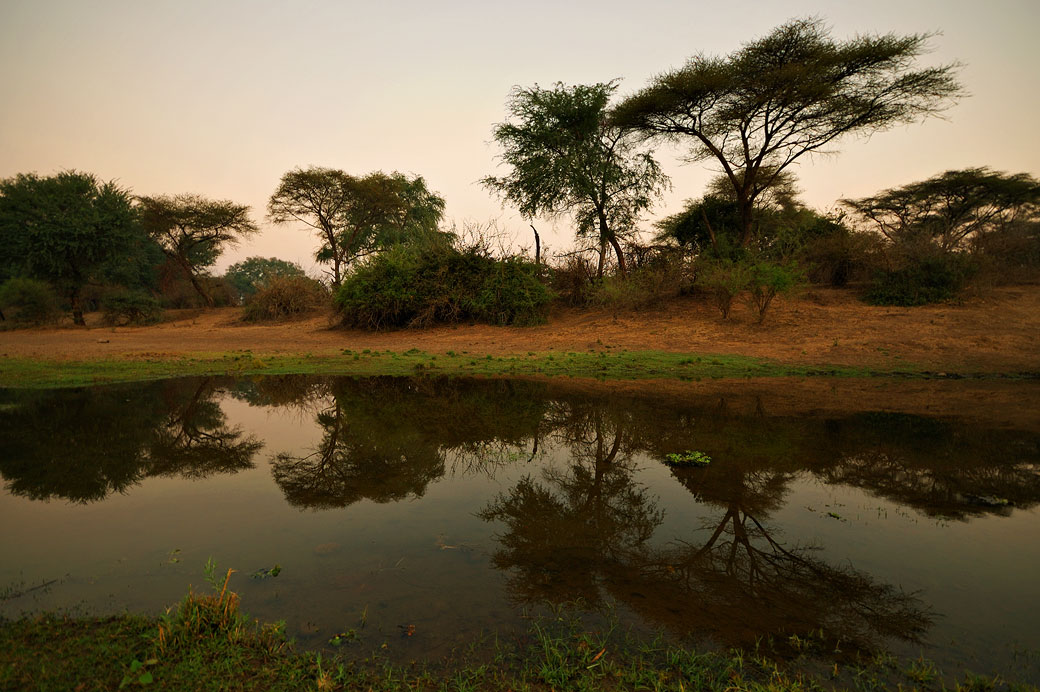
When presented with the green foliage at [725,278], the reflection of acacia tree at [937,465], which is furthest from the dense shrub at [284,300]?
the reflection of acacia tree at [937,465]

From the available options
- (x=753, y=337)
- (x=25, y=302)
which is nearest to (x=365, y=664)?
(x=753, y=337)

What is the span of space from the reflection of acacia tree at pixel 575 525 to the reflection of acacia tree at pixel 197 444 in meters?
3.51

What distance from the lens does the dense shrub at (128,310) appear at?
30.9 metres

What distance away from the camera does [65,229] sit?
30.9m

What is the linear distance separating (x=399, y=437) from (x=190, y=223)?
37480mm

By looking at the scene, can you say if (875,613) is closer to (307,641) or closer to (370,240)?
(307,641)

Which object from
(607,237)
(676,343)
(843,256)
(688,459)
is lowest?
(688,459)

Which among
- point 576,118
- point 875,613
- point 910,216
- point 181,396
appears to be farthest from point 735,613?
point 910,216

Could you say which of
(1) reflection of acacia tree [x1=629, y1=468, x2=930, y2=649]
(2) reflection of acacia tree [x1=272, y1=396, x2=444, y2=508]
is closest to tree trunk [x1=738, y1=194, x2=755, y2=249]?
(2) reflection of acacia tree [x1=272, y1=396, x2=444, y2=508]

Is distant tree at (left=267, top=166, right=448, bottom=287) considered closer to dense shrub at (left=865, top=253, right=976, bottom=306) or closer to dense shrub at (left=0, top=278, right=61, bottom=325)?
dense shrub at (left=0, top=278, right=61, bottom=325)

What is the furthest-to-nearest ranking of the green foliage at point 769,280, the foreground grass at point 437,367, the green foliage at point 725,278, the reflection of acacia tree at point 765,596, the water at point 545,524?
the green foliage at point 725,278 < the green foliage at point 769,280 < the foreground grass at point 437,367 < the water at point 545,524 < the reflection of acacia tree at point 765,596

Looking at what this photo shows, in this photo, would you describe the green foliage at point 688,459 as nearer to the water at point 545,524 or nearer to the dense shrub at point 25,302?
the water at point 545,524

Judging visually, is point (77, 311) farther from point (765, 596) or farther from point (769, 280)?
point (765, 596)

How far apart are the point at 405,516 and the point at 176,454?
3693 millimetres
